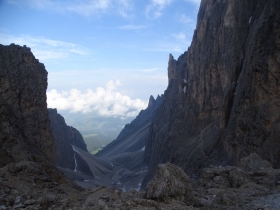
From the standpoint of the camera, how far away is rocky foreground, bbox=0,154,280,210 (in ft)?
43.4

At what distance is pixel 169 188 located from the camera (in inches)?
587

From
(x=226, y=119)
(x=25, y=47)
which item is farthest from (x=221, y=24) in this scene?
(x=25, y=47)

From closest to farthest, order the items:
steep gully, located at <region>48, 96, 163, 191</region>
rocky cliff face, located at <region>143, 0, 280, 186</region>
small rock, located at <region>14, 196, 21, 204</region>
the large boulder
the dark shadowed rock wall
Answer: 1. small rock, located at <region>14, 196, 21, 204</region>
2. the large boulder
3. rocky cliff face, located at <region>143, 0, 280, 186</region>
4. the dark shadowed rock wall
5. steep gully, located at <region>48, 96, 163, 191</region>

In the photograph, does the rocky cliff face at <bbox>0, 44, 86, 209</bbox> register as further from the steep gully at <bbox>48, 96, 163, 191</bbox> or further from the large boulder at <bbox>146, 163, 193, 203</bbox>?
the steep gully at <bbox>48, 96, 163, 191</bbox>

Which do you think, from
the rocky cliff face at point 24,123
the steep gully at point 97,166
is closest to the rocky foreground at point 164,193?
the rocky cliff face at point 24,123

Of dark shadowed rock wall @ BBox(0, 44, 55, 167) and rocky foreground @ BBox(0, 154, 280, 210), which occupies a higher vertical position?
dark shadowed rock wall @ BBox(0, 44, 55, 167)

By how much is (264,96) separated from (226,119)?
53.5 feet

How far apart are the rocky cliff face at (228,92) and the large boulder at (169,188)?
21.5 metres

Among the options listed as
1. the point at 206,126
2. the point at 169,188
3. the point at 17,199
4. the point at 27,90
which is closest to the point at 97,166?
the point at 206,126

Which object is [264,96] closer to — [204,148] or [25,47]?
[204,148]

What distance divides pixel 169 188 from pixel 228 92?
4242 cm

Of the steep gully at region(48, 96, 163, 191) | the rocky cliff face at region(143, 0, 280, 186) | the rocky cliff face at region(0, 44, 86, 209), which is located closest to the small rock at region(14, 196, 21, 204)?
the rocky cliff face at region(0, 44, 86, 209)

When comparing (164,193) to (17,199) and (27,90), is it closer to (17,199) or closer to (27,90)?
(17,199)

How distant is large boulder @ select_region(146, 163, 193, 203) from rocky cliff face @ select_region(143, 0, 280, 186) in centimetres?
2152
